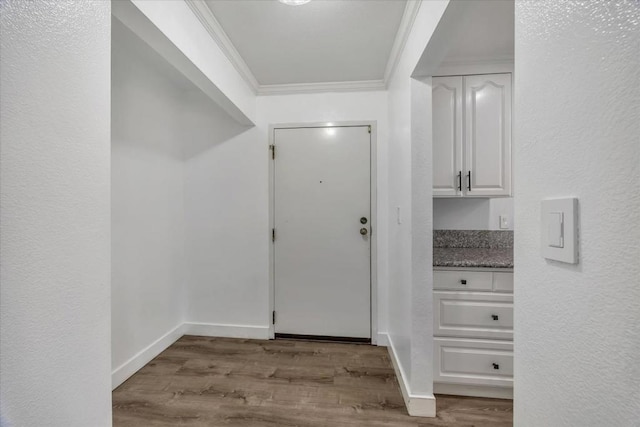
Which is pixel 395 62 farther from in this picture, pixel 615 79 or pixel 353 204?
pixel 615 79

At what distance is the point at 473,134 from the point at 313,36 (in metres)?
1.33

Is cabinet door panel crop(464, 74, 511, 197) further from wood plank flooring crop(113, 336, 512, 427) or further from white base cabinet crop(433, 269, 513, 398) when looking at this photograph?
wood plank flooring crop(113, 336, 512, 427)

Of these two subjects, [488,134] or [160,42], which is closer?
[160,42]

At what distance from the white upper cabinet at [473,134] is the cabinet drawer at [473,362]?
40.2 inches

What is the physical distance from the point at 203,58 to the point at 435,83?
1591mm

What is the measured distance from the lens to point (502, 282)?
1.88m

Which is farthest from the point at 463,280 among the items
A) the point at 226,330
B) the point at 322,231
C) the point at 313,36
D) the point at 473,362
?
the point at 226,330

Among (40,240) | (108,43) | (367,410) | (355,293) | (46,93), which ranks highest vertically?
(108,43)

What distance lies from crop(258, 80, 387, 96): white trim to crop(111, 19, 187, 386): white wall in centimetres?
82

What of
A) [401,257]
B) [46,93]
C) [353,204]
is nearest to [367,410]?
[401,257]

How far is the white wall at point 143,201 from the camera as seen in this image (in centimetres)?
199

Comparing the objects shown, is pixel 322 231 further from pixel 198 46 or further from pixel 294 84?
pixel 198 46

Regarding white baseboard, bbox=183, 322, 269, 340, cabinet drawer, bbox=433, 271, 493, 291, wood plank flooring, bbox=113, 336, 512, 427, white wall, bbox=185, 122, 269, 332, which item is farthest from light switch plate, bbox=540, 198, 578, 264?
white baseboard, bbox=183, 322, 269, 340

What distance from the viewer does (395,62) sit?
83.4 inches
